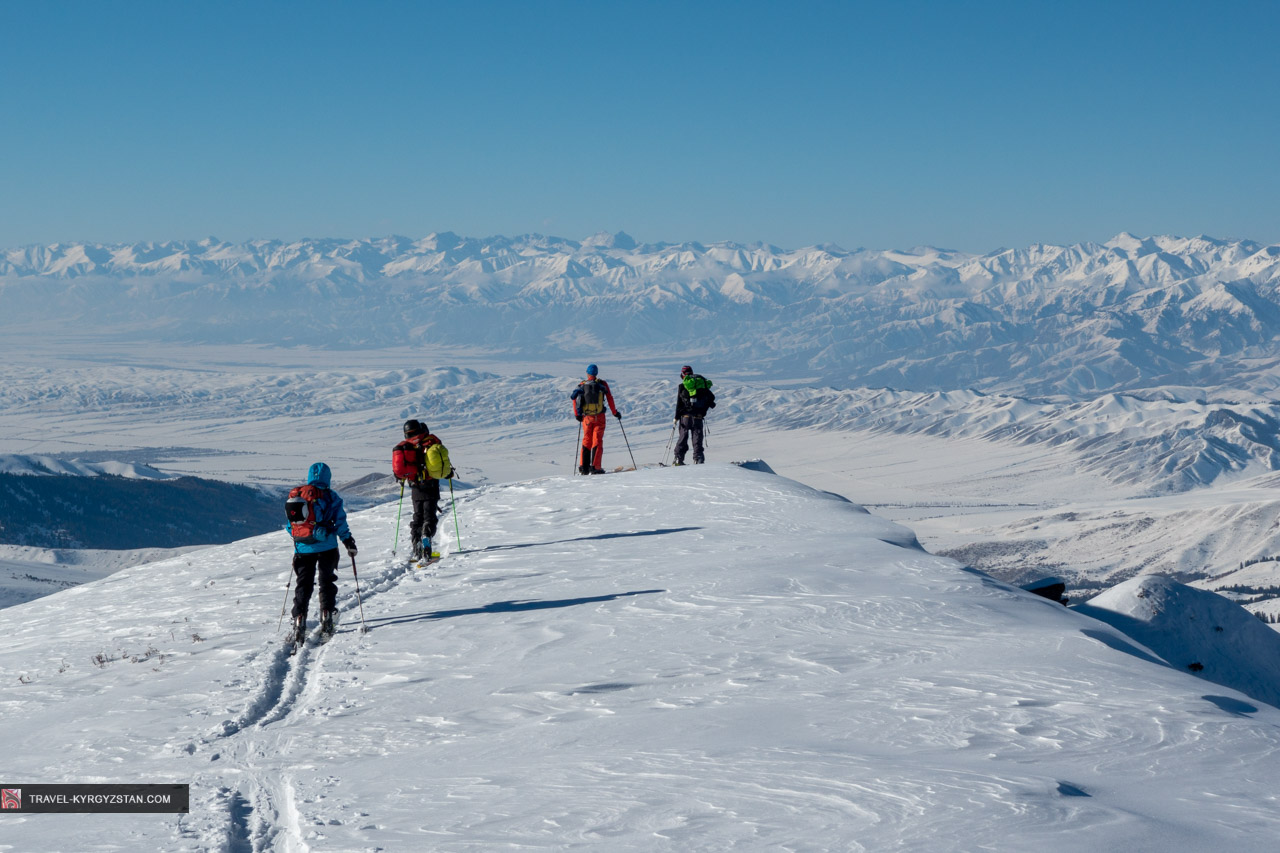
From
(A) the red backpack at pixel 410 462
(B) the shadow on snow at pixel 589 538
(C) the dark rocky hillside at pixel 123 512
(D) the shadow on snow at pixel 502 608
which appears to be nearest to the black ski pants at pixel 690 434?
(B) the shadow on snow at pixel 589 538

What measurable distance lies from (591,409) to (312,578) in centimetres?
1339

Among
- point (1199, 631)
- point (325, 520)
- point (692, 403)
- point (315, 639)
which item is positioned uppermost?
point (692, 403)

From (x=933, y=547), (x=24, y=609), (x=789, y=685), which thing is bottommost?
(x=933, y=547)

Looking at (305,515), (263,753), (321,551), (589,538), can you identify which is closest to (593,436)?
(589,538)

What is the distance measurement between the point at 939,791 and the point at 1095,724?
259 cm

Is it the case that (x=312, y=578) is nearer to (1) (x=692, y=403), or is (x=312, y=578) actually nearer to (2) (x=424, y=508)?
(2) (x=424, y=508)

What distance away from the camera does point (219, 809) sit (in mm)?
7770

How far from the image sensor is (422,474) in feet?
61.6

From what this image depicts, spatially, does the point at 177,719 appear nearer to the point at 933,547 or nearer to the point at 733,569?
the point at 733,569

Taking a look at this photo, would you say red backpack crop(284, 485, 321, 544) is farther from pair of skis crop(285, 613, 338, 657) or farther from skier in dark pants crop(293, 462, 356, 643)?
pair of skis crop(285, 613, 338, 657)

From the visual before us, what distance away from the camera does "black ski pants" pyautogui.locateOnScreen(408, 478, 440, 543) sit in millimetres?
18891

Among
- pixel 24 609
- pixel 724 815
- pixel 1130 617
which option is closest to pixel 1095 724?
pixel 724 815

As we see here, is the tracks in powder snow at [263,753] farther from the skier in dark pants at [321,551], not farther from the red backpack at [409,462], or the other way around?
the red backpack at [409,462]

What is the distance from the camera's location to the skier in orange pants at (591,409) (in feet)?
84.5
